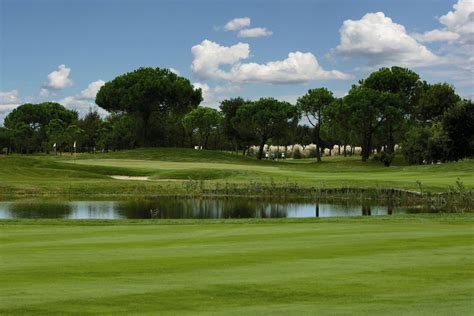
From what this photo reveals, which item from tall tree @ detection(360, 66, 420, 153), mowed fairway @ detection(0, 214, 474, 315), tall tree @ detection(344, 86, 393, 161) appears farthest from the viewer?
tall tree @ detection(360, 66, 420, 153)

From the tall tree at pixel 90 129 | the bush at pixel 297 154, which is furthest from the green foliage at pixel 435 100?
the tall tree at pixel 90 129

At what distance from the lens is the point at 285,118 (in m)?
106

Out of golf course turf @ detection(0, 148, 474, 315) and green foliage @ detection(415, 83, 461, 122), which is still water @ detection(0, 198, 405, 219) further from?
green foliage @ detection(415, 83, 461, 122)

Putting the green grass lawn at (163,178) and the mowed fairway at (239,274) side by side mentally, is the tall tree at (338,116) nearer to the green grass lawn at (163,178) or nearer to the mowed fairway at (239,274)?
the green grass lawn at (163,178)

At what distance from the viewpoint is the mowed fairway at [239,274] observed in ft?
31.9

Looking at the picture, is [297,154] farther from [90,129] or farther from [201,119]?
[90,129]

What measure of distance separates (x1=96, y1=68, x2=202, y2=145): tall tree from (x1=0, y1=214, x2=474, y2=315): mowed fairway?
86893mm

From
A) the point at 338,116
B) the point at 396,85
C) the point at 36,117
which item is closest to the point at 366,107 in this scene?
the point at 338,116

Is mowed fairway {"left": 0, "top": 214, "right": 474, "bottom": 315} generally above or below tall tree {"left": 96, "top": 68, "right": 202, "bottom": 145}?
below

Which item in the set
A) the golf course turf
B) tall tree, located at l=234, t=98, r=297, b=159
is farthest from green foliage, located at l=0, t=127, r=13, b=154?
the golf course turf

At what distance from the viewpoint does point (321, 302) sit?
32.7ft

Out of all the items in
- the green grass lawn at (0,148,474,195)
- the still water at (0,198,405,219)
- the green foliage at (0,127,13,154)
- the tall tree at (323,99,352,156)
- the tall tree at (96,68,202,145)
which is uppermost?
the tall tree at (96,68,202,145)

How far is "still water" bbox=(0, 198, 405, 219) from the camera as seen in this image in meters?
34.6

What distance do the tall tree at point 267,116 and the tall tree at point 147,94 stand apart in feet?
30.6
